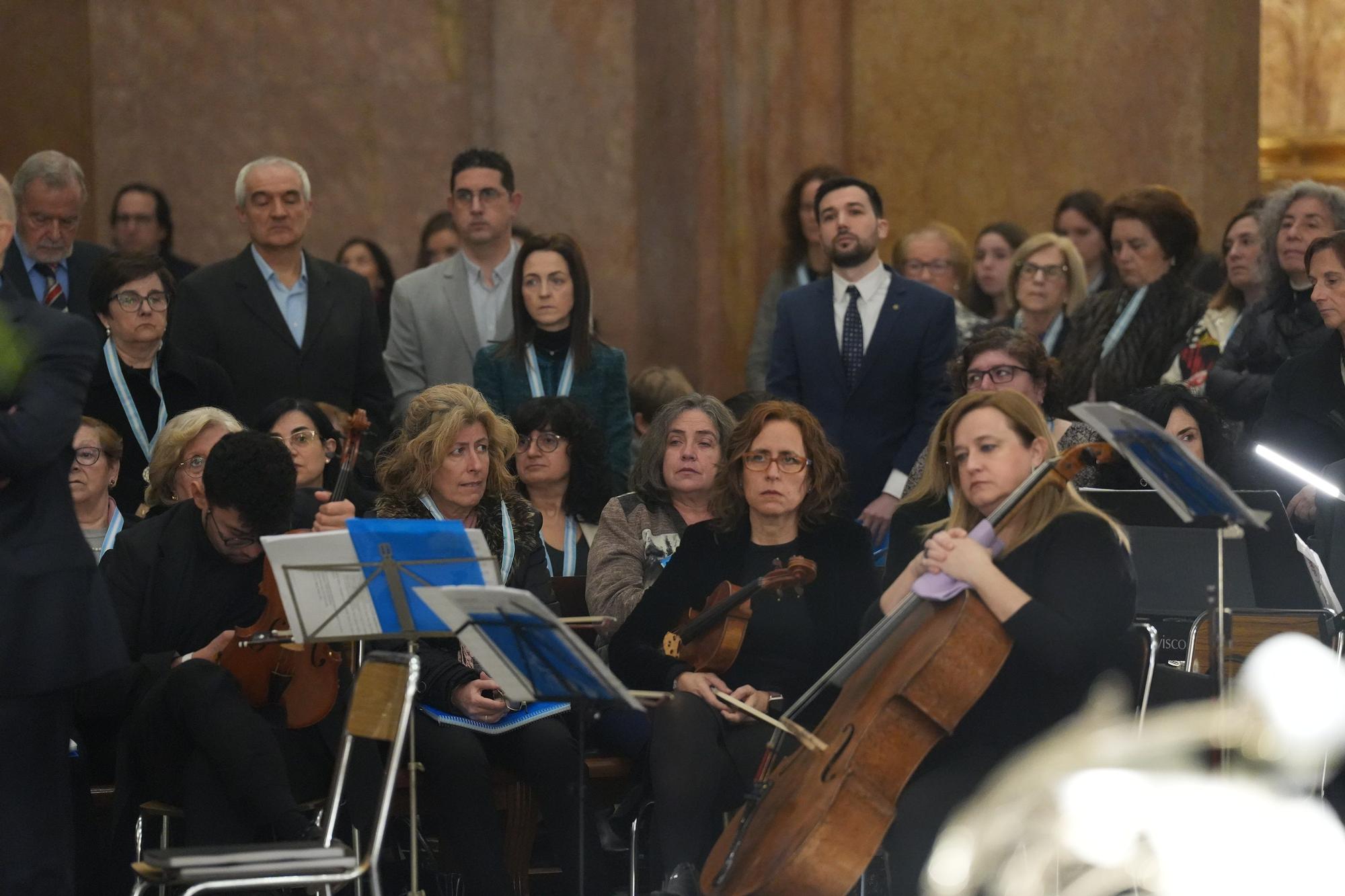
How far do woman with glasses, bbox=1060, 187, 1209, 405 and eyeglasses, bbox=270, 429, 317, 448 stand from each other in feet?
9.44

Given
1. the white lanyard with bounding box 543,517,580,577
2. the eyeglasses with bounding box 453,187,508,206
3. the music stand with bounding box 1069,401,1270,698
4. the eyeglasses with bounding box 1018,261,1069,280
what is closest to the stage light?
the music stand with bounding box 1069,401,1270,698

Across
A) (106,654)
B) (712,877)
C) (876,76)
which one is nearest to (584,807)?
(712,877)

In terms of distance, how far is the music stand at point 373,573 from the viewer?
5031 millimetres

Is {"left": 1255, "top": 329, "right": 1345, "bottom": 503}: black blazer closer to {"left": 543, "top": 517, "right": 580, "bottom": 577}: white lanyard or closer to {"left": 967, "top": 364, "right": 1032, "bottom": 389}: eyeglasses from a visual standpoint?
{"left": 967, "top": 364, "right": 1032, "bottom": 389}: eyeglasses

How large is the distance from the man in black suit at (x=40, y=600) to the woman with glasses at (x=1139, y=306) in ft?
13.7

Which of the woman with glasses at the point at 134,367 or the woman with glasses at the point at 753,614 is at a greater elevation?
the woman with glasses at the point at 134,367

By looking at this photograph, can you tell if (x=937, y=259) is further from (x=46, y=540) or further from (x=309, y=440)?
(x=46, y=540)

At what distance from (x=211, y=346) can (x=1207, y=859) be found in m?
4.25

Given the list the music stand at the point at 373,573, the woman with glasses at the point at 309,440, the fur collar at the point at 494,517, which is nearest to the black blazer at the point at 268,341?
the woman with glasses at the point at 309,440

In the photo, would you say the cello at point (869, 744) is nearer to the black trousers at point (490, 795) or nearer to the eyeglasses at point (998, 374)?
the black trousers at point (490, 795)

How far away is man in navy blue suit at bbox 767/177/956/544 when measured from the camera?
764 centimetres

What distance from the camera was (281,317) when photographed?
24.9 feet

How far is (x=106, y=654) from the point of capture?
15.8 feet

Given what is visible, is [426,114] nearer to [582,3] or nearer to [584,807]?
[582,3]
